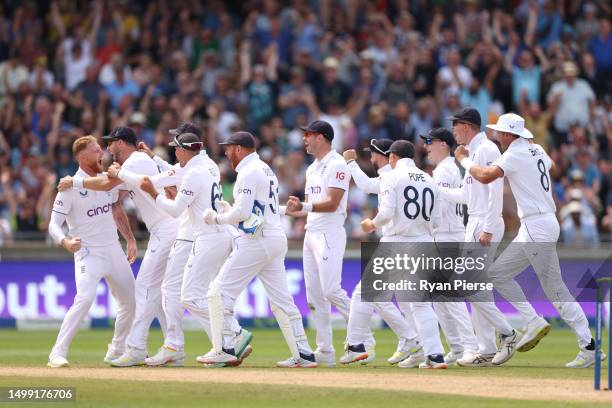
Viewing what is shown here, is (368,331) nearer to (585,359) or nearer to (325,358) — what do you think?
(325,358)

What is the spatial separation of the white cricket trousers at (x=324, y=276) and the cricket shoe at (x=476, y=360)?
146 centimetres

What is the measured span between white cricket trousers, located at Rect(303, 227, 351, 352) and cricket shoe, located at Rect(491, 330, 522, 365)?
184 cm

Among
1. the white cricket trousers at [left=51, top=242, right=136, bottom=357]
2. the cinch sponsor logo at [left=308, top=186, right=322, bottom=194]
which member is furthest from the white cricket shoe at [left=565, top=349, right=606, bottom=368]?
the white cricket trousers at [left=51, top=242, right=136, bottom=357]

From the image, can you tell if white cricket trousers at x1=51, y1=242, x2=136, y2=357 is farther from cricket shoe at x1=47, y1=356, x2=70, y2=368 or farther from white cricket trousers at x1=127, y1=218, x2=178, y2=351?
white cricket trousers at x1=127, y1=218, x2=178, y2=351

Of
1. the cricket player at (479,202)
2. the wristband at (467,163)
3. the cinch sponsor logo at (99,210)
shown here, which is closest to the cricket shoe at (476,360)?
the cricket player at (479,202)

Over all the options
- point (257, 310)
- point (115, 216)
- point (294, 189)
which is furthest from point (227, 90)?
point (115, 216)

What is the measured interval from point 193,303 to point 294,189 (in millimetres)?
9499

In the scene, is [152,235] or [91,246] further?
[152,235]

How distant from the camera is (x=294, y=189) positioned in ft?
82.5

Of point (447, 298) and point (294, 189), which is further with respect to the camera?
point (294, 189)

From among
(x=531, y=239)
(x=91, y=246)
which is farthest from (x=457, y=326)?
(x=91, y=246)

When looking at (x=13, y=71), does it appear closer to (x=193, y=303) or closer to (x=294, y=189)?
(x=294, y=189)

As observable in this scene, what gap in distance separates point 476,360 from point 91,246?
4724mm

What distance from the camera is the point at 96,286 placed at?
16.4 metres
